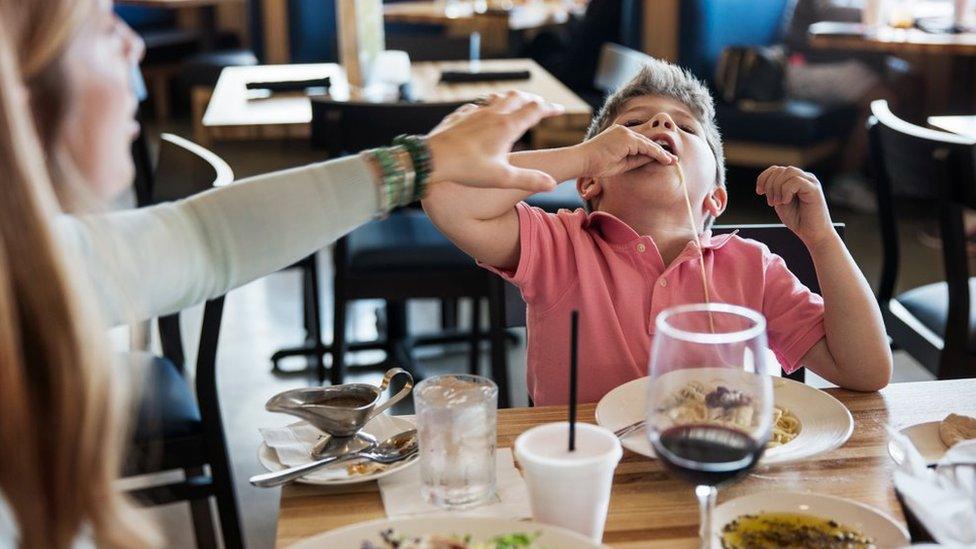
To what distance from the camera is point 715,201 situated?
1689mm

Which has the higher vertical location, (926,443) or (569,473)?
(569,473)

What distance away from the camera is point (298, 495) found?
1.11 m

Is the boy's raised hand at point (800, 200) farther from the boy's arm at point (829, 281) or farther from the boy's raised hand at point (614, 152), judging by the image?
the boy's raised hand at point (614, 152)

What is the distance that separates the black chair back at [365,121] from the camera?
261 centimetres

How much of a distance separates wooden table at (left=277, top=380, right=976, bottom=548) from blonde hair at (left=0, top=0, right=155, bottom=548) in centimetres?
→ 25

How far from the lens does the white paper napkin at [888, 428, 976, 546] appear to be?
860mm

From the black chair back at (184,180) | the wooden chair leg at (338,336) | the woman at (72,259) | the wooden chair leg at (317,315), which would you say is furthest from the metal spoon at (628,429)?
the wooden chair leg at (317,315)

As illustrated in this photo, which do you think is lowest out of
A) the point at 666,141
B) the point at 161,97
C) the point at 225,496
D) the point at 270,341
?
the point at 270,341

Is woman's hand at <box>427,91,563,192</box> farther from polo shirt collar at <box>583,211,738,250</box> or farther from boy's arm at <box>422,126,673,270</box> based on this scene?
polo shirt collar at <box>583,211,738,250</box>

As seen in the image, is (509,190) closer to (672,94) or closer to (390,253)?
(672,94)

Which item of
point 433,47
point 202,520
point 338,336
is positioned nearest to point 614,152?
point 202,520

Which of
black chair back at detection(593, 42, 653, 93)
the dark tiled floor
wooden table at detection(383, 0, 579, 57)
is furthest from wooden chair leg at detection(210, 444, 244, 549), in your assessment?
wooden table at detection(383, 0, 579, 57)

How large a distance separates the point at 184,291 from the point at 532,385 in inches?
26.2

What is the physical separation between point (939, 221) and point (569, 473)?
184cm
